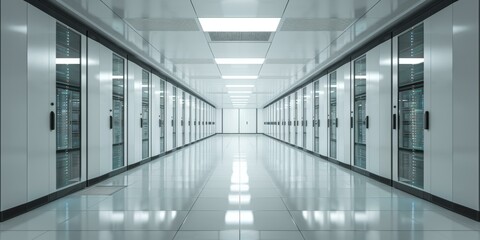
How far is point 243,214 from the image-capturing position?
162 inches

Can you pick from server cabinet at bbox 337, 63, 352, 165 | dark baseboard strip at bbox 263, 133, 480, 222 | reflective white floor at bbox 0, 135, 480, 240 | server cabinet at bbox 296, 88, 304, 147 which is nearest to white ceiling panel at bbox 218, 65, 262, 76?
server cabinet at bbox 337, 63, 352, 165

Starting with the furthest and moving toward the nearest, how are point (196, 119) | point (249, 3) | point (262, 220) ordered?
point (196, 119), point (249, 3), point (262, 220)

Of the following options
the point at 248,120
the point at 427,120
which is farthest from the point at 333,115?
the point at 248,120

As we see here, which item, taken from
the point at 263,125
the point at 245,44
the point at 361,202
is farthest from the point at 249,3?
the point at 263,125

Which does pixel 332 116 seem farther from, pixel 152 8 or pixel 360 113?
pixel 152 8

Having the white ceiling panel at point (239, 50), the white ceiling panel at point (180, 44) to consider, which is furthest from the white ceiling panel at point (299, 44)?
the white ceiling panel at point (180, 44)

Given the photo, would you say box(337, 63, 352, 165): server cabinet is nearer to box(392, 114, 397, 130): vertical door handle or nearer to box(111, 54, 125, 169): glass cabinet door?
box(392, 114, 397, 130): vertical door handle

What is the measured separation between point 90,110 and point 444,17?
6.06m

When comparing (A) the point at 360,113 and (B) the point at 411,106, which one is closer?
(B) the point at 411,106

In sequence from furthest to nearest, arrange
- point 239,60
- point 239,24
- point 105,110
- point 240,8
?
point 239,60
point 105,110
point 239,24
point 240,8

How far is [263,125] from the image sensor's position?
114ft

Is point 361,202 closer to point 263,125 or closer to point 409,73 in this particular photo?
point 409,73

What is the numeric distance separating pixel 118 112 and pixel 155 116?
3.07 metres

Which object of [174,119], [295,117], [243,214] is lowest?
[243,214]
